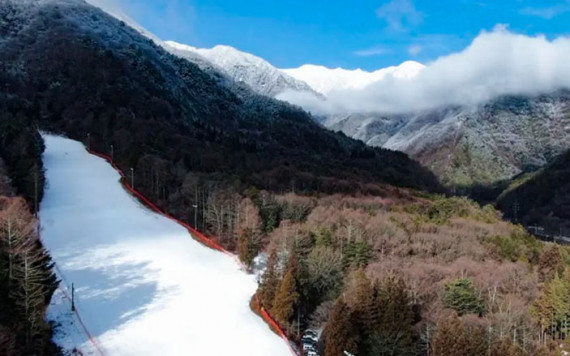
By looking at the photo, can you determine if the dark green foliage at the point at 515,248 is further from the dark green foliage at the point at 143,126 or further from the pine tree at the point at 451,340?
the pine tree at the point at 451,340

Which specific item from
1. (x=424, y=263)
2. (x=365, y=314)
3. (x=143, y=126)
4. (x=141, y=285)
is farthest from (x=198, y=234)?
(x=143, y=126)

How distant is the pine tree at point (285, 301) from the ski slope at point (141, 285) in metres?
1.62

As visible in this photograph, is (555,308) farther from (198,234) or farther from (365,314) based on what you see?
(198,234)

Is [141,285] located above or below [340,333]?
below

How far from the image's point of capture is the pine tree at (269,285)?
2037 inches

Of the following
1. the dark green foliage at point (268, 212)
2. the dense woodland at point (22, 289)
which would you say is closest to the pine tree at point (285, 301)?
the dense woodland at point (22, 289)

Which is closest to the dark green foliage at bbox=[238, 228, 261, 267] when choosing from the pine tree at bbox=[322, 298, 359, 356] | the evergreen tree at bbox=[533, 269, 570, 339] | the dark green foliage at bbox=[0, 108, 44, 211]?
the pine tree at bbox=[322, 298, 359, 356]

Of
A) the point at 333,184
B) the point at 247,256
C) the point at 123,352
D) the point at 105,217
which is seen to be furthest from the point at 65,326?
the point at 333,184

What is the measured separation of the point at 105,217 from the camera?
249 feet

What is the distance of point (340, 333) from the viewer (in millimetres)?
43688

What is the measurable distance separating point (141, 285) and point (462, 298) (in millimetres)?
31664

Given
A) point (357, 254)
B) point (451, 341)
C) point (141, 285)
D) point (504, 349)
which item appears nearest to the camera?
point (451, 341)

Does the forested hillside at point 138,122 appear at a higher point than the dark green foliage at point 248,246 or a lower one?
higher

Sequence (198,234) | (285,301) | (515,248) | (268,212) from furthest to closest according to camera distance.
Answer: (515,248) < (268,212) < (198,234) < (285,301)
